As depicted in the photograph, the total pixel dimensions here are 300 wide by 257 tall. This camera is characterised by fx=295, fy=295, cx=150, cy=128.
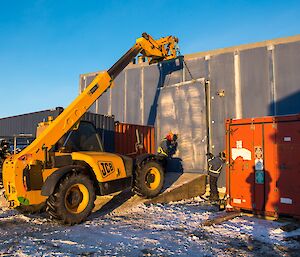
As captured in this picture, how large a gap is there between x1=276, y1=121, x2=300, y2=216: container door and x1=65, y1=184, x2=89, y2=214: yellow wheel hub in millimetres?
4481

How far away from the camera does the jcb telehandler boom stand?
616 centimetres

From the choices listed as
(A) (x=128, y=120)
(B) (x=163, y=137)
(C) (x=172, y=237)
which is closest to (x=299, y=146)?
(C) (x=172, y=237)

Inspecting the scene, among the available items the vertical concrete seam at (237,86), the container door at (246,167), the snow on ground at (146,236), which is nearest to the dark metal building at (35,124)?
the snow on ground at (146,236)

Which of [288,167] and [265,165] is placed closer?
[288,167]

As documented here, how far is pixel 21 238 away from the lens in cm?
558

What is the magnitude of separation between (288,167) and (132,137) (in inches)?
299

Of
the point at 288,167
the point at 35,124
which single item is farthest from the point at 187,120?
the point at 35,124

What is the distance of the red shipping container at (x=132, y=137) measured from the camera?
12844mm

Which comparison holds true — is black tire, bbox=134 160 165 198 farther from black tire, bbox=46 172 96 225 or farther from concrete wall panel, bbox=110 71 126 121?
concrete wall panel, bbox=110 71 126 121

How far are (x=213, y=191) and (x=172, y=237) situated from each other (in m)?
4.65

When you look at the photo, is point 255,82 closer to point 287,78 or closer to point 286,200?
point 287,78

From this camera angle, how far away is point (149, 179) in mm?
8727

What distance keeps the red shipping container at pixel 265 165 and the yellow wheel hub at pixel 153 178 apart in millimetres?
2114

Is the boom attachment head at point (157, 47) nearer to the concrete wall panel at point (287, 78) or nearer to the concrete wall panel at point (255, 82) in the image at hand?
the concrete wall panel at point (255, 82)
